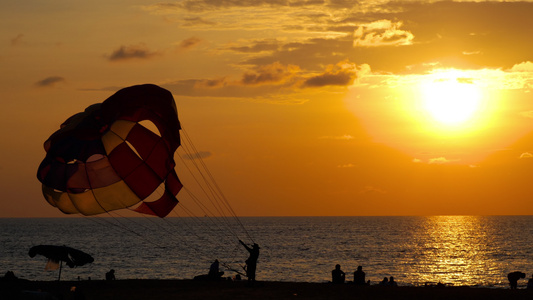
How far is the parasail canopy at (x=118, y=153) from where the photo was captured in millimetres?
25734

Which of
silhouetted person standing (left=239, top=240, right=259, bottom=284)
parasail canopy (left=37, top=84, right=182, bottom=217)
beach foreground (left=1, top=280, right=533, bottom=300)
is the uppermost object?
parasail canopy (left=37, top=84, right=182, bottom=217)

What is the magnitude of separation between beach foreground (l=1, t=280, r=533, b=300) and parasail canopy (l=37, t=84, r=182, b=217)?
3232 millimetres

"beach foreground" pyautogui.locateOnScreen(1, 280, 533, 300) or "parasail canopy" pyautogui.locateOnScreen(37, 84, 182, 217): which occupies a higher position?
"parasail canopy" pyautogui.locateOnScreen(37, 84, 182, 217)

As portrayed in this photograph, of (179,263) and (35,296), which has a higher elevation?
(179,263)

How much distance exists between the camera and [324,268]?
7338 centimetres

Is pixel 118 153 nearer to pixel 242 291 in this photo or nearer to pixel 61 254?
pixel 61 254

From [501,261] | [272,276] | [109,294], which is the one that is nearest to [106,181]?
[109,294]

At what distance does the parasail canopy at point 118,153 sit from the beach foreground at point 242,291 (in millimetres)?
3232

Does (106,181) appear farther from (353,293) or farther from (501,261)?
(501,261)

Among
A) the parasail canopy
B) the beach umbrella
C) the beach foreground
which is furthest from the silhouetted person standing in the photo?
the beach umbrella

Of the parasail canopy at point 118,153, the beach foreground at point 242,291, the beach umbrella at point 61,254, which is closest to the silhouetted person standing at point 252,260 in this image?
the beach foreground at point 242,291

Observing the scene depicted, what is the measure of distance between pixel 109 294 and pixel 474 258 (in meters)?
76.8

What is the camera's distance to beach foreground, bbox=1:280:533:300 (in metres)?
24.8

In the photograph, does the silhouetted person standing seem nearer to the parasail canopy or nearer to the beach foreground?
the beach foreground
